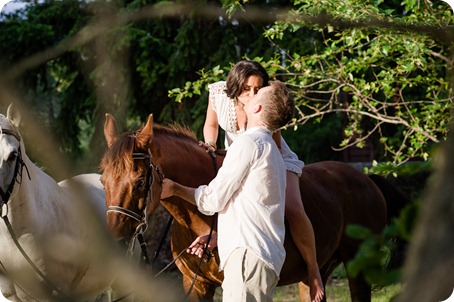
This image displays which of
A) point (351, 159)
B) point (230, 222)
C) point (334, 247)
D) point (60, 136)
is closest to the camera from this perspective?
point (230, 222)

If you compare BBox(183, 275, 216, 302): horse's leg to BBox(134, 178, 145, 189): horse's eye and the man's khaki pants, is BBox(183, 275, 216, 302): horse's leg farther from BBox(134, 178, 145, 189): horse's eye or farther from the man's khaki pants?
the man's khaki pants

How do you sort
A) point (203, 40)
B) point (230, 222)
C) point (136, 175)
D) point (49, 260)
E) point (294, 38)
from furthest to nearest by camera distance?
point (203, 40) → point (294, 38) → point (49, 260) → point (136, 175) → point (230, 222)

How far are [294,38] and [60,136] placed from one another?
443 cm

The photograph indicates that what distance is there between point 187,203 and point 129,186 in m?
0.52

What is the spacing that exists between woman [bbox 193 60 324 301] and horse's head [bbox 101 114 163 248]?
451 millimetres

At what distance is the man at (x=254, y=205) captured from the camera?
3.24 metres

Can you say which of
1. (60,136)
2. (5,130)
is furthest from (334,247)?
(60,136)

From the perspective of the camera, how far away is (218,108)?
4707 mm

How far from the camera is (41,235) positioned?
5.10m

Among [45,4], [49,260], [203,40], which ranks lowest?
[203,40]

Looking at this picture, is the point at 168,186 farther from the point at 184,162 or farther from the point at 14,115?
the point at 14,115

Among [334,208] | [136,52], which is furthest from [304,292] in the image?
[136,52]

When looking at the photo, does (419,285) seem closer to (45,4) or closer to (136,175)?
(136,175)

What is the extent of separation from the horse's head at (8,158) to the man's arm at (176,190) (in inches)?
51.9
